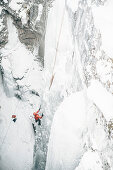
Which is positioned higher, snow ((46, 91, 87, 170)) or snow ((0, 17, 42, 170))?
snow ((0, 17, 42, 170))

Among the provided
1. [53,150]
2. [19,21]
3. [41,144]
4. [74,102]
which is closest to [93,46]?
[74,102]

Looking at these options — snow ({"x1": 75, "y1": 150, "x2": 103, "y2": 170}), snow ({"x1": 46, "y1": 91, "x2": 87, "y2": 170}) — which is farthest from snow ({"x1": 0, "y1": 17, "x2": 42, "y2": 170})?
snow ({"x1": 75, "y1": 150, "x2": 103, "y2": 170})

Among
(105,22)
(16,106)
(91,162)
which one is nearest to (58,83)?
(105,22)

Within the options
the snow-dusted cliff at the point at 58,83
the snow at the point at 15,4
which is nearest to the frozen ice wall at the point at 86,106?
the snow-dusted cliff at the point at 58,83

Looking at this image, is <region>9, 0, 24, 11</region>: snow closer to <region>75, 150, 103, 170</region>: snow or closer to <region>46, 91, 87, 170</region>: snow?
<region>46, 91, 87, 170</region>: snow

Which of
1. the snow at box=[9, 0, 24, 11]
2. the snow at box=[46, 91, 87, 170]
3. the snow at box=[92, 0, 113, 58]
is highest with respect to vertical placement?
the snow at box=[9, 0, 24, 11]

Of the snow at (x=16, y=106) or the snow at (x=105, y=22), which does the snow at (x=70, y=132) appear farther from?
the snow at (x=16, y=106)

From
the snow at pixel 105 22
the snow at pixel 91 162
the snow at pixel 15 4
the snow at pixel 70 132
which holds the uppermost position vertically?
the snow at pixel 15 4
